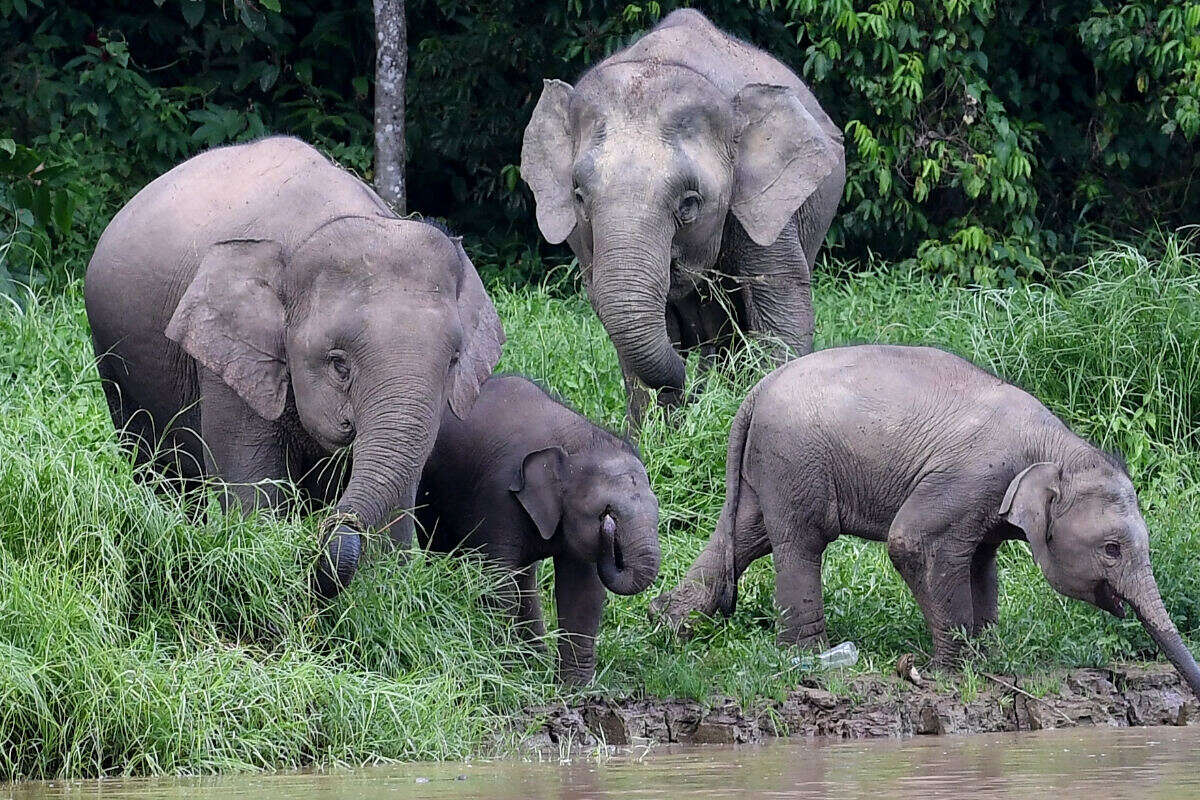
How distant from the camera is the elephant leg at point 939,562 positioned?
7.24 meters

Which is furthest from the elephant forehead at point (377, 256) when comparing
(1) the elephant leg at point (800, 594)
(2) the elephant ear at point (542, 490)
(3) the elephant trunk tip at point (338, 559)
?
(1) the elephant leg at point (800, 594)

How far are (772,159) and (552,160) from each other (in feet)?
3.33

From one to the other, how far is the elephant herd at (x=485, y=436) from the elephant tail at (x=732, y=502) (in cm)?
1

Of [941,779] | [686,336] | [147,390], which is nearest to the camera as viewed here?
[941,779]

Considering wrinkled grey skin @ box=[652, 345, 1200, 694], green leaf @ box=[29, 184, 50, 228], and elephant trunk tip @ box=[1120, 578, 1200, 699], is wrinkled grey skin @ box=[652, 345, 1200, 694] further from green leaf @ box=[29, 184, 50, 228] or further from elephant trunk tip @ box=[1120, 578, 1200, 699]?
green leaf @ box=[29, 184, 50, 228]

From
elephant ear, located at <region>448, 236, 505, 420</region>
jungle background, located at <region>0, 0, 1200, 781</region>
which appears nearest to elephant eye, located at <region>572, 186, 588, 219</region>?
jungle background, located at <region>0, 0, 1200, 781</region>

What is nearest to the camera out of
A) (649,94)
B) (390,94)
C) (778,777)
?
(778,777)

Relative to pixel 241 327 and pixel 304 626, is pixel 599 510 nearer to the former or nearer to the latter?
pixel 304 626

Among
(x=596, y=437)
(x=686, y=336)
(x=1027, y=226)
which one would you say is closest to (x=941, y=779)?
(x=596, y=437)

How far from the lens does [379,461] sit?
6.33m

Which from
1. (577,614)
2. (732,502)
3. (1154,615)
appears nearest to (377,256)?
(577,614)

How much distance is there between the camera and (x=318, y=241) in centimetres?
675

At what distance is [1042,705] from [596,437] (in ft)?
5.66

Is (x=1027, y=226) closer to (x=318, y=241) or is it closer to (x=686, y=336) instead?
(x=686, y=336)
